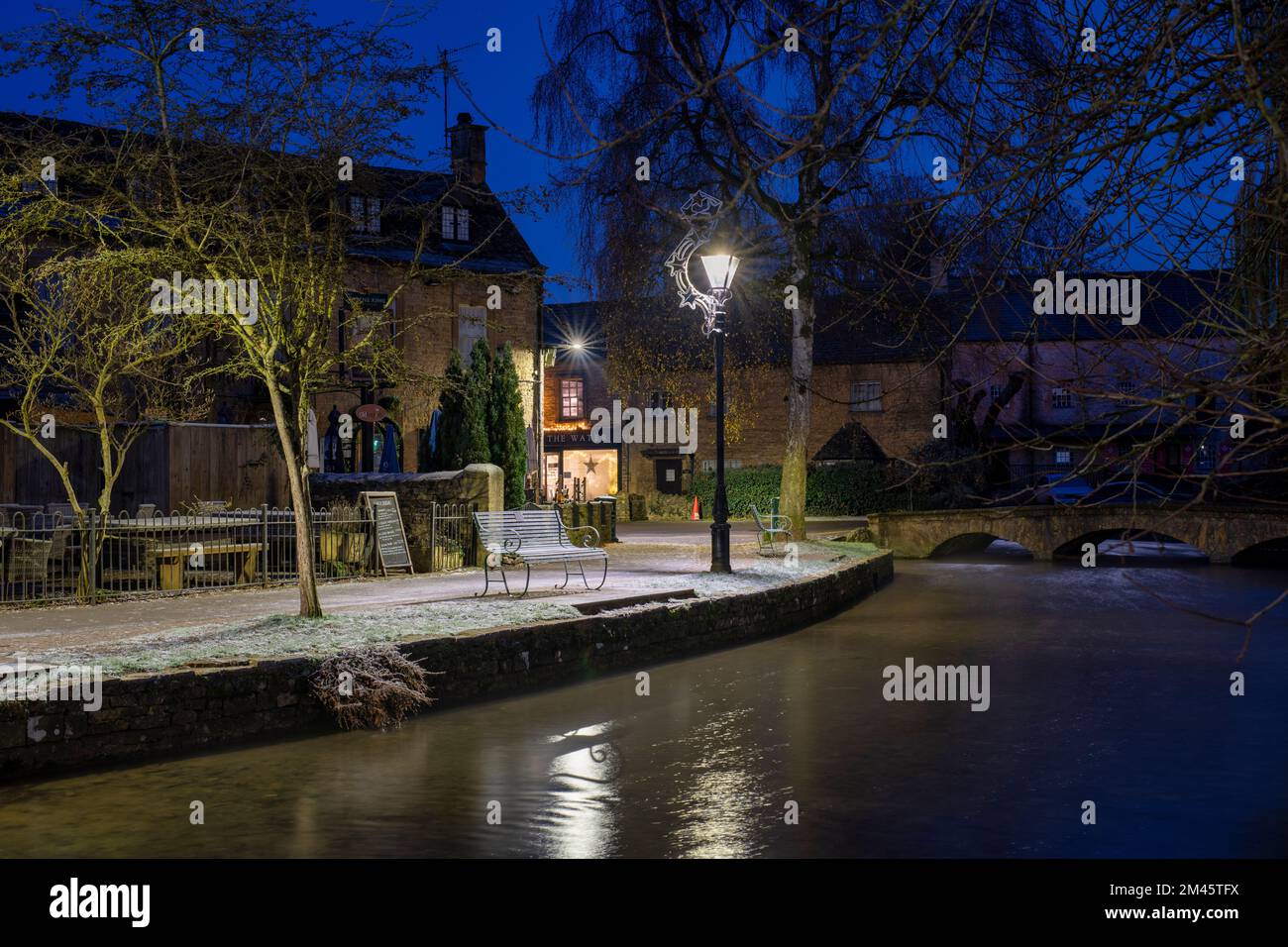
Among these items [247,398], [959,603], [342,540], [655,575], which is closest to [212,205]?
[342,540]

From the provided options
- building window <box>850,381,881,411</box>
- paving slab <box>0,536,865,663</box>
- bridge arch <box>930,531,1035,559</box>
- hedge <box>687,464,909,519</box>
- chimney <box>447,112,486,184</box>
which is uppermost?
chimney <box>447,112,486,184</box>

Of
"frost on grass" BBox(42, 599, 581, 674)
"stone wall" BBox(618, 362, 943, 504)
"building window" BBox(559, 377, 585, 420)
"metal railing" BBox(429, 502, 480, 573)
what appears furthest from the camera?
"building window" BBox(559, 377, 585, 420)

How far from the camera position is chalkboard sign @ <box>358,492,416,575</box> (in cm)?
1761

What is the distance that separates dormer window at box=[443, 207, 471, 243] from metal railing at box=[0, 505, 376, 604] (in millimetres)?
19522

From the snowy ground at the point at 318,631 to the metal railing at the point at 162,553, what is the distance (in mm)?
3011

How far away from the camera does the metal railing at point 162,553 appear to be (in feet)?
46.0

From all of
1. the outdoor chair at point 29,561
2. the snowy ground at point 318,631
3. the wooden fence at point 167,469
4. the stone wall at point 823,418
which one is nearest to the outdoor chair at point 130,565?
the outdoor chair at point 29,561

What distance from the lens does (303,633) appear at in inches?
419

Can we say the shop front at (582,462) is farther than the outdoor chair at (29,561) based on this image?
Yes

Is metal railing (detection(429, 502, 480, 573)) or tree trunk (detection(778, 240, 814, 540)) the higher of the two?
tree trunk (detection(778, 240, 814, 540))

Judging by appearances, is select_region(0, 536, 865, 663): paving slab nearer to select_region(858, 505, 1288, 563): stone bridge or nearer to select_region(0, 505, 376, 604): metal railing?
select_region(0, 505, 376, 604): metal railing

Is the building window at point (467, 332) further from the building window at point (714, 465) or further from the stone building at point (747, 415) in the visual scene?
the building window at point (714, 465)

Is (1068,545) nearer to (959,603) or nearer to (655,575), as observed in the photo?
(959,603)

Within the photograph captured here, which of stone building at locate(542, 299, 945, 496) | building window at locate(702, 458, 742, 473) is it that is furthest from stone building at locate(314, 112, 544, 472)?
building window at locate(702, 458, 742, 473)
